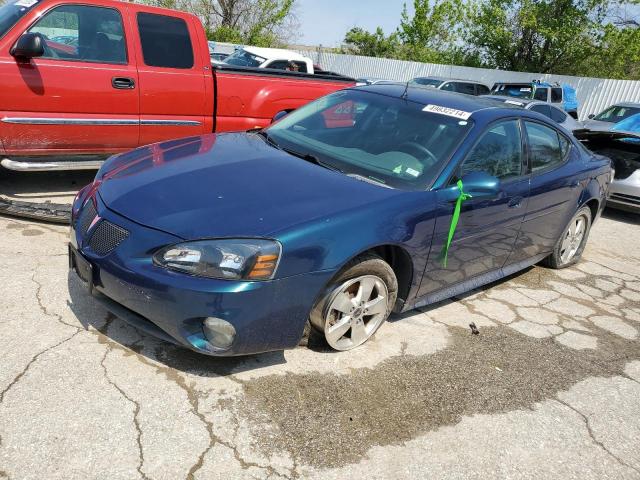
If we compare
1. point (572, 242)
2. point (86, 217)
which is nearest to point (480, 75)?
point (572, 242)

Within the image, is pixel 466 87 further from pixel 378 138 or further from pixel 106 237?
pixel 106 237

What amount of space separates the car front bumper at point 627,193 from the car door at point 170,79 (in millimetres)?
5681

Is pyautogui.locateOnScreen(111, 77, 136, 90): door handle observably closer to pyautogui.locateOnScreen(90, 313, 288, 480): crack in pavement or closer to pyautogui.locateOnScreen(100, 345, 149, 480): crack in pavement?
pyautogui.locateOnScreen(90, 313, 288, 480): crack in pavement

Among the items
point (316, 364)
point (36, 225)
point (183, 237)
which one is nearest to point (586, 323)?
point (316, 364)

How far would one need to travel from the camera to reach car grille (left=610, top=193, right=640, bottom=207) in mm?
7531

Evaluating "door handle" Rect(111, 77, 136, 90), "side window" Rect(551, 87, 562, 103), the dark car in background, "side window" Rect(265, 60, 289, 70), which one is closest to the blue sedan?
"door handle" Rect(111, 77, 136, 90)

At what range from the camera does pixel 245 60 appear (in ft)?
39.2

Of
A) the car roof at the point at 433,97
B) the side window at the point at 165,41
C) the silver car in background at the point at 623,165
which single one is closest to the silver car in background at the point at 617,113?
the silver car in background at the point at 623,165

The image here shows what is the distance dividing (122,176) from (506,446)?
2.63m

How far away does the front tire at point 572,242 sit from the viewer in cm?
510

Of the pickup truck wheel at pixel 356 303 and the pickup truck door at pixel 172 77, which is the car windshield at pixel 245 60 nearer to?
the pickup truck door at pixel 172 77

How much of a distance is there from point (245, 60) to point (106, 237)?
32.6 feet

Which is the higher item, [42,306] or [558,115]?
[558,115]

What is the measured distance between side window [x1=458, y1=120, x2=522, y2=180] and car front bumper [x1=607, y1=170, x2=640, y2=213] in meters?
4.29
